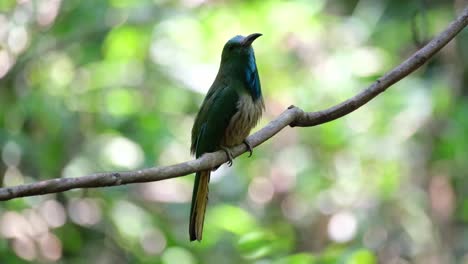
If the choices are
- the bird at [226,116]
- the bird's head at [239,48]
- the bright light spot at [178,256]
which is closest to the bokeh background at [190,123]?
the bright light spot at [178,256]

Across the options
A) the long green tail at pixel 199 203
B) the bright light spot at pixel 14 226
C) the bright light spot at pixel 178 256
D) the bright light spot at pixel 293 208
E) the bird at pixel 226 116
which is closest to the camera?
the long green tail at pixel 199 203

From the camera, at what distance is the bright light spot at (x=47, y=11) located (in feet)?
18.3

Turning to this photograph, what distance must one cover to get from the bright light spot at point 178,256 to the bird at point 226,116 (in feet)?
2.20

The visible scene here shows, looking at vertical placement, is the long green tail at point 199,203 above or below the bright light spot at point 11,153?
below

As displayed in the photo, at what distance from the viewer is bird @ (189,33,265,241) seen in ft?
12.5

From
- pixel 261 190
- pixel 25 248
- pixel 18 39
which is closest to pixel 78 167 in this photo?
pixel 25 248

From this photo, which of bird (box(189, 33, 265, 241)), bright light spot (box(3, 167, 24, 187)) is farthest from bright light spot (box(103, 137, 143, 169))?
bird (box(189, 33, 265, 241))

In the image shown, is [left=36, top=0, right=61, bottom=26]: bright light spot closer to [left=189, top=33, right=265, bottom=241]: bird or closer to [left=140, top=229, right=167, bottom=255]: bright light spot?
[left=140, top=229, right=167, bottom=255]: bright light spot

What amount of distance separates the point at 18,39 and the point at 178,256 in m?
2.11

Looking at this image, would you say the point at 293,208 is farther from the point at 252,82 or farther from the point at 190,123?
the point at 252,82

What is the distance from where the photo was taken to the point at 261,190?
6.47 m

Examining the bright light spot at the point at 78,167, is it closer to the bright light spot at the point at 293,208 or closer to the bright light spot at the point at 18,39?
the bright light spot at the point at 18,39

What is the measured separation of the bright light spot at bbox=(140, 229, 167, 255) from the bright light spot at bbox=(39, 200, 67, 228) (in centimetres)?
61

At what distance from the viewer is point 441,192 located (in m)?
6.31
